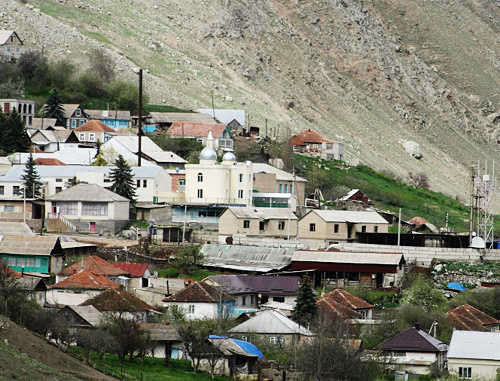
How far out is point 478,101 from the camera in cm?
16788

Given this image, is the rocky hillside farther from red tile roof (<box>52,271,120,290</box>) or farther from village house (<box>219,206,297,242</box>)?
red tile roof (<box>52,271,120,290</box>)

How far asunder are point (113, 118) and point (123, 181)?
28.4 meters

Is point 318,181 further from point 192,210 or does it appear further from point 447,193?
point 447,193

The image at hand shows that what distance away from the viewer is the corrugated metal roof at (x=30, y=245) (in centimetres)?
6259

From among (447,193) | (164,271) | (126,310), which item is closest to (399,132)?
(447,193)

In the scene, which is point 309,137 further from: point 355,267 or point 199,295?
point 199,295

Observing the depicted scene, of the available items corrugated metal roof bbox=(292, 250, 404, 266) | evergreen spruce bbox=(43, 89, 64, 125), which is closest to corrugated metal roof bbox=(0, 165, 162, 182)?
corrugated metal roof bbox=(292, 250, 404, 266)

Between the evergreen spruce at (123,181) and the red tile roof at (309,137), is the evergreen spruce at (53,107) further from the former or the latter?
the evergreen spruce at (123,181)

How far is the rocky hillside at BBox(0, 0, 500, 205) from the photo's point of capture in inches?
5271

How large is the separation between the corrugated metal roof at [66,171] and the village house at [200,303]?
29.5 meters

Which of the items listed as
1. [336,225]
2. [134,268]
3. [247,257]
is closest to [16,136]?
[336,225]

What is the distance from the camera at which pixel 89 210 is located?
76188mm

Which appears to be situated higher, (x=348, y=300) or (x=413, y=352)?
(x=348, y=300)

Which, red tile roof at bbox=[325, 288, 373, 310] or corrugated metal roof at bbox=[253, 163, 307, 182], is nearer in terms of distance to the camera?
red tile roof at bbox=[325, 288, 373, 310]
